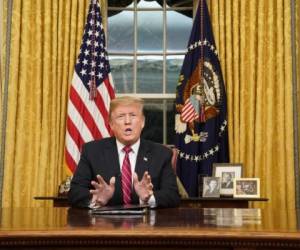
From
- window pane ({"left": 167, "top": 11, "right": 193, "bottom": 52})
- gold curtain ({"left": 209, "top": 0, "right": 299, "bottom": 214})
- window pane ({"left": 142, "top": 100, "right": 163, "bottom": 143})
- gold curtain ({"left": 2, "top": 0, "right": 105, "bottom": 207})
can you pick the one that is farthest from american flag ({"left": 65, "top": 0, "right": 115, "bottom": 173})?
gold curtain ({"left": 209, "top": 0, "right": 299, "bottom": 214})

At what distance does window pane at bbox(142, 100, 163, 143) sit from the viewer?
586cm

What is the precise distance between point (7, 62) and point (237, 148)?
2.29 metres

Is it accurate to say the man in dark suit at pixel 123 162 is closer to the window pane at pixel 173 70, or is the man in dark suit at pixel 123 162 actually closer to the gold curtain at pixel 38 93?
the gold curtain at pixel 38 93

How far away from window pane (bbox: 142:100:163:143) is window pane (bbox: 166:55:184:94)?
193 mm

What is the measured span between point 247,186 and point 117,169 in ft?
6.99

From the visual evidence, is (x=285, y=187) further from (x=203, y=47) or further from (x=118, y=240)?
(x=118, y=240)

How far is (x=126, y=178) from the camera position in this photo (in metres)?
3.03

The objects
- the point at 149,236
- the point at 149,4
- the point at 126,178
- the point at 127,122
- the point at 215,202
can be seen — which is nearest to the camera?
the point at 149,236

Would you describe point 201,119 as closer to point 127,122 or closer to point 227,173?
point 227,173

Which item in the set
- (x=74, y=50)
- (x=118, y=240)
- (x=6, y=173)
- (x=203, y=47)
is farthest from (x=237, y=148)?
(x=118, y=240)

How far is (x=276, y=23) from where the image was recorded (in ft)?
17.9

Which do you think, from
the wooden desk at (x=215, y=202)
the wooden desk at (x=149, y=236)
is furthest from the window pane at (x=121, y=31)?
the wooden desk at (x=149, y=236)

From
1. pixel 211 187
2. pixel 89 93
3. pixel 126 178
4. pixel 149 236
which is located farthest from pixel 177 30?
pixel 149 236

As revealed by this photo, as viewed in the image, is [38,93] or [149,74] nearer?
[38,93]
